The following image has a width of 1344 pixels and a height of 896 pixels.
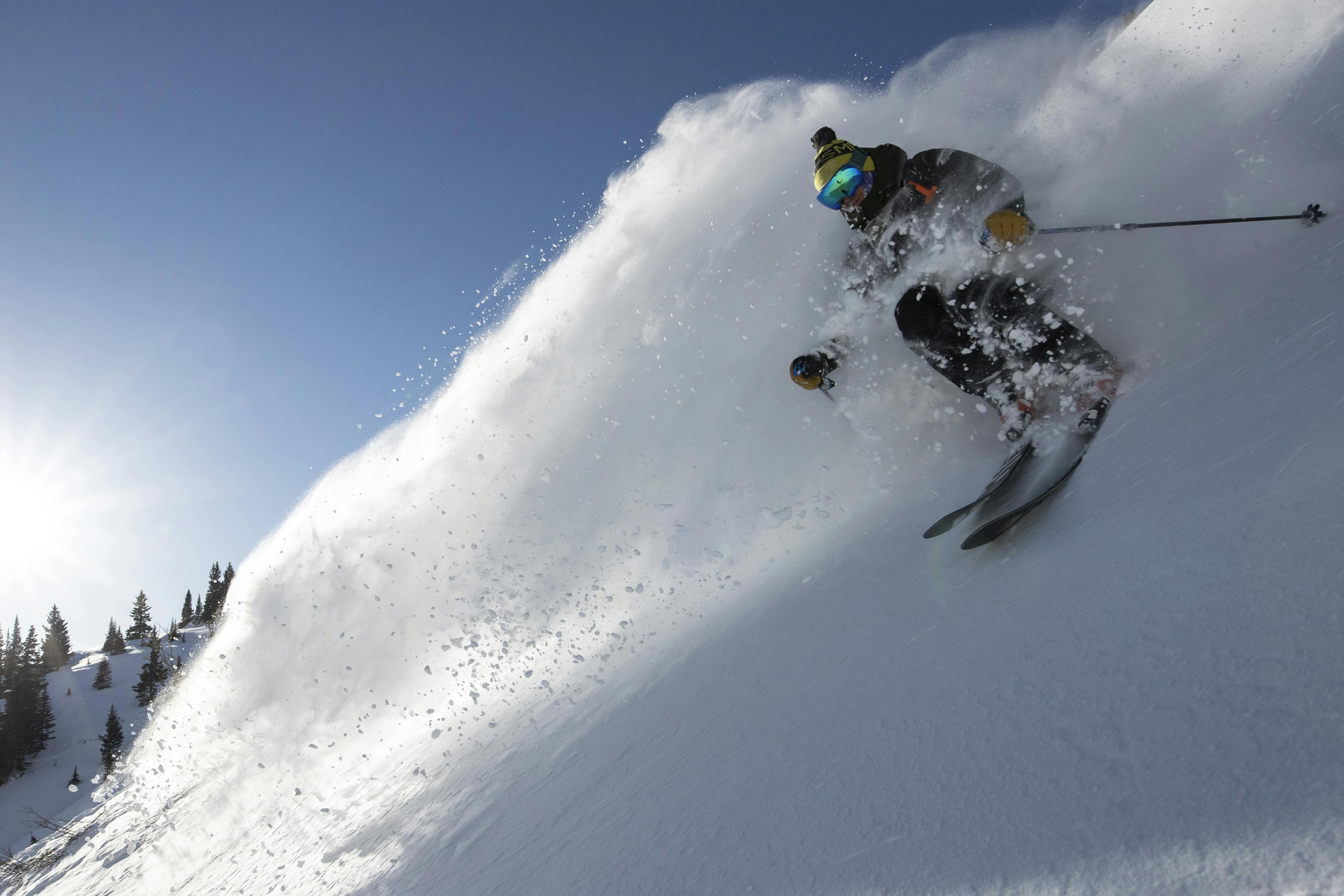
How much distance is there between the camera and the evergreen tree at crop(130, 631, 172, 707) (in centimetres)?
4481

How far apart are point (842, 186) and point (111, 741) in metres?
53.7

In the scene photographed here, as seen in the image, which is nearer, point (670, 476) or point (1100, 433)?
point (1100, 433)

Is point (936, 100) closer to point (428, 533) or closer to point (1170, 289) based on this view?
point (1170, 289)

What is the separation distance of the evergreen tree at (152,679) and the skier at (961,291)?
56.1 meters

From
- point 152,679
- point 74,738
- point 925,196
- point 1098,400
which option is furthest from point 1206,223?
point 74,738

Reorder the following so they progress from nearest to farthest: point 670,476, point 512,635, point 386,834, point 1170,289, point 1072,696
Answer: point 1072,696 → point 386,834 → point 1170,289 → point 512,635 → point 670,476

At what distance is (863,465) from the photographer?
4773 millimetres

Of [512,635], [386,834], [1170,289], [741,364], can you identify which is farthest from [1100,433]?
[512,635]

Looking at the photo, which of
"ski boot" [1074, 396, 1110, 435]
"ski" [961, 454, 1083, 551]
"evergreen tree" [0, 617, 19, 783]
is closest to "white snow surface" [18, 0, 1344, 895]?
"ski" [961, 454, 1083, 551]

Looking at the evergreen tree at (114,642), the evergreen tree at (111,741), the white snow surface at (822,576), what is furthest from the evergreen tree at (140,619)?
the white snow surface at (822,576)

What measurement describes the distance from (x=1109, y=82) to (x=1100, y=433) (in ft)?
15.5

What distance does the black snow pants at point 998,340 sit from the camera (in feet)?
11.5

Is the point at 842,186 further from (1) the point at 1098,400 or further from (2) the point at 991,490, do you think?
(2) the point at 991,490

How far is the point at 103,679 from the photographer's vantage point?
171 ft
